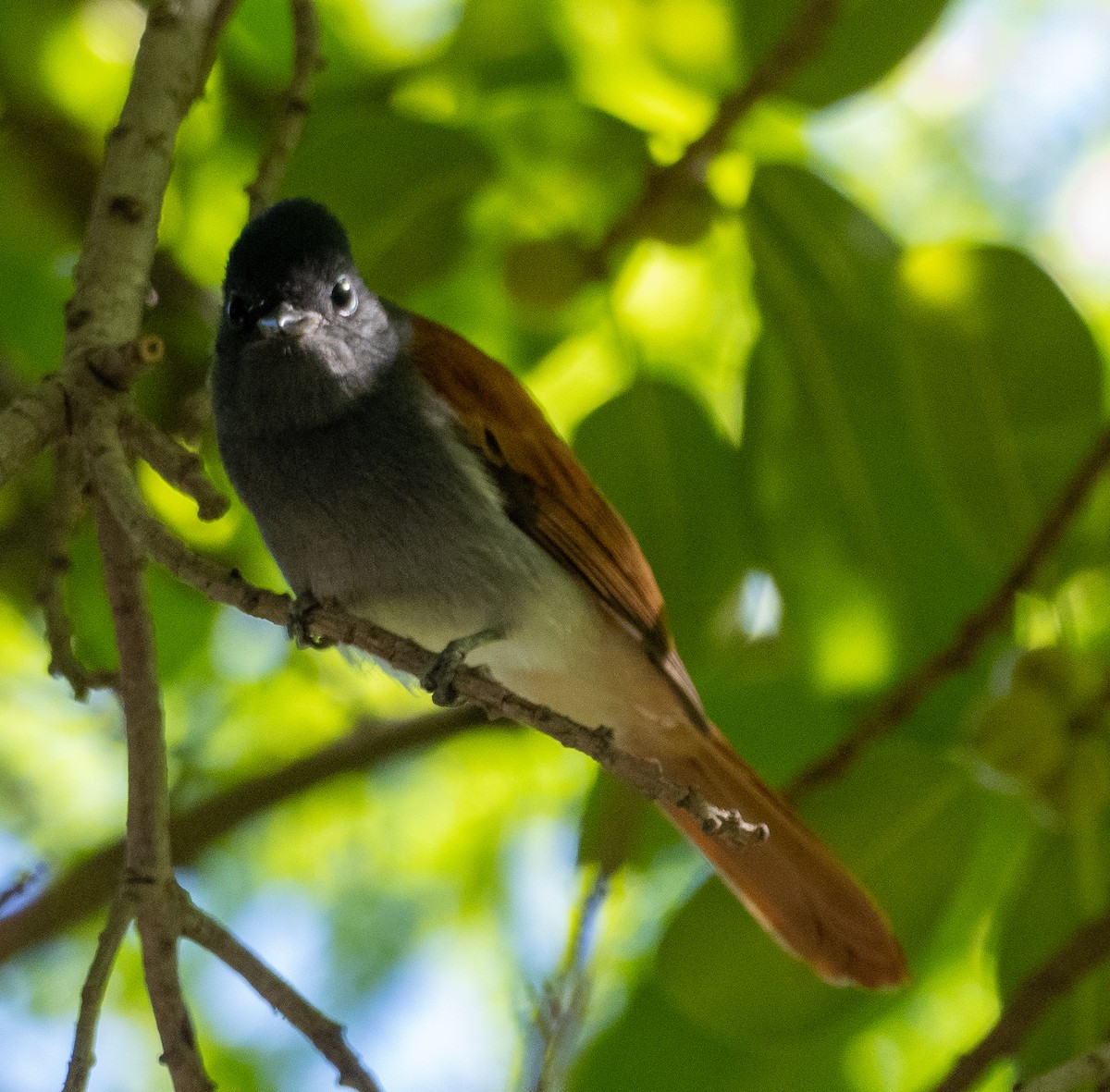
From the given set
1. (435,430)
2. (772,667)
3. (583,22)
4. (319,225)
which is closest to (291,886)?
(772,667)

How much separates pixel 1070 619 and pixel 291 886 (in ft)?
8.68

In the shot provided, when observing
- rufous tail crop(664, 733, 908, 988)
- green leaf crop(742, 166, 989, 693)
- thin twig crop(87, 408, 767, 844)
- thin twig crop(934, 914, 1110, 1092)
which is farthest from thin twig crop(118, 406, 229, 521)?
thin twig crop(934, 914, 1110, 1092)

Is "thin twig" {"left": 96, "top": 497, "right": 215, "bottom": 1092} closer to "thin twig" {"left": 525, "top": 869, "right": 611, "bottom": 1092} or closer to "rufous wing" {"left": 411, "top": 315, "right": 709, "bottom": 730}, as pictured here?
"thin twig" {"left": 525, "top": 869, "right": 611, "bottom": 1092}

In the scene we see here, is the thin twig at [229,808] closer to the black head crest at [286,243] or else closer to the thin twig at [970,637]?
the thin twig at [970,637]

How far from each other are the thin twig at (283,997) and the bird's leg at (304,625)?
0.55 m

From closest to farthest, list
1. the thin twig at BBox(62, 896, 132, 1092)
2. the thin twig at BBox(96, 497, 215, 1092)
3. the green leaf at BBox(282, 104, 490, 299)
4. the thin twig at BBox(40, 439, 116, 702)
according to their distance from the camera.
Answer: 1. the thin twig at BBox(62, 896, 132, 1092)
2. the thin twig at BBox(96, 497, 215, 1092)
3. the thin twig at BBox(40, 439, 116, 702)
4. the green leaf at BBox(282, 104, 490, 299)

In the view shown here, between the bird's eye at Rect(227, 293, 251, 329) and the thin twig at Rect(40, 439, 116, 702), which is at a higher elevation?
the bird's eye at Rect(227, 293, 251, 329)

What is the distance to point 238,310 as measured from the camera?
2980 millimetres

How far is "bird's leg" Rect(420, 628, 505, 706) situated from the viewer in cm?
254

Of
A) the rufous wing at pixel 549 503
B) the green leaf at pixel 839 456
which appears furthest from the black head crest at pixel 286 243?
the green leaf at pixel 839 456

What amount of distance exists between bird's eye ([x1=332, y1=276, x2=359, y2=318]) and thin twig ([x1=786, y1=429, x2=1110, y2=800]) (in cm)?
143

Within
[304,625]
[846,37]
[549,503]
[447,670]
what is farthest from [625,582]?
[846,37]

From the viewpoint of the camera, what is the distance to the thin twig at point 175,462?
231cm

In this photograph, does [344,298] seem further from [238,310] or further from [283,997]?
[283,997]
